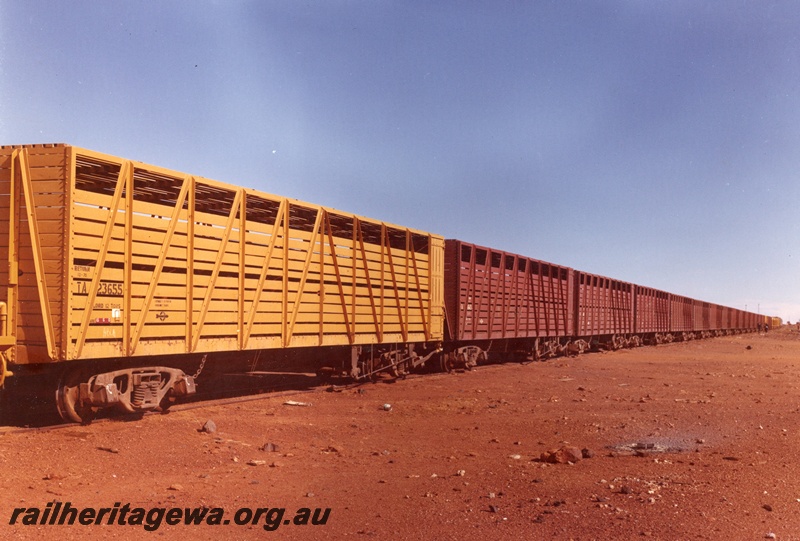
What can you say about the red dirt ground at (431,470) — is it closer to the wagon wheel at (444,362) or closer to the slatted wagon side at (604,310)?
the wagon wheel at (444,362)

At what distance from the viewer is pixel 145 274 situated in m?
8.38

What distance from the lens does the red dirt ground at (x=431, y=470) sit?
4.73 m

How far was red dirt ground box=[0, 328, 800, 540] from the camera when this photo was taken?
473 cm

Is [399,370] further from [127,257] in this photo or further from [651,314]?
[651,314]

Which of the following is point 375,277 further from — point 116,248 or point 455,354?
point 116,248

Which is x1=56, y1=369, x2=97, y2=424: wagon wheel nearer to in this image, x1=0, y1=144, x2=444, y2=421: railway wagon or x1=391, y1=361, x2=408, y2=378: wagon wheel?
x1=0, y1=144, x2=444, y2=421: railway wagon

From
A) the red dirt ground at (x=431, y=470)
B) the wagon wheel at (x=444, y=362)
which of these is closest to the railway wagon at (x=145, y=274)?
the red dirt ground at (x=431, y=470)

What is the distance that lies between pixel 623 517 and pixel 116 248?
22.2 ft

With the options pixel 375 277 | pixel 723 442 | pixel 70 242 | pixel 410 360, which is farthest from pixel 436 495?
pixel 410 360

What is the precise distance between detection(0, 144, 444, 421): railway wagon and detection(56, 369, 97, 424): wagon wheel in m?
0.02

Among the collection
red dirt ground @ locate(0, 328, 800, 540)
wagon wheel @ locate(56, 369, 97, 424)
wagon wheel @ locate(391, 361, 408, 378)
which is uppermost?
wagon wheel @ locate(56, 369, 97, 424)

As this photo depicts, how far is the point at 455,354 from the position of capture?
1748 centimetres

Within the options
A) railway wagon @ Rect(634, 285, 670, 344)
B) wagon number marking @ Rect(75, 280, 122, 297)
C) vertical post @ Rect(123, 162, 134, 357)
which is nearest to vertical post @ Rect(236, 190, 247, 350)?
vertical post @ Rect(123, 162, 134, 357)

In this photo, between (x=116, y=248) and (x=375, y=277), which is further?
(x=375, y=277)
